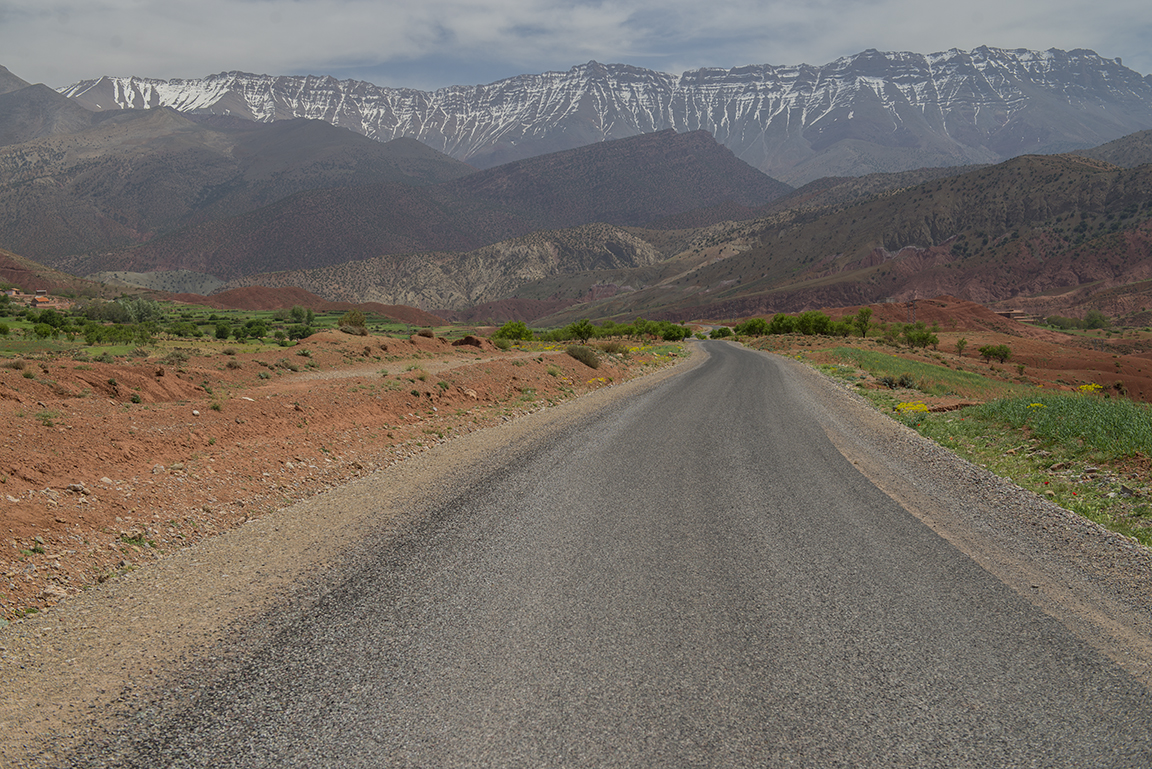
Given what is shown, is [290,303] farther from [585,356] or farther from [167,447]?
[167,447]

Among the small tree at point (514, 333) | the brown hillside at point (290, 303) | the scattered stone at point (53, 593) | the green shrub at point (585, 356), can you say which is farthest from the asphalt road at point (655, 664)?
the brown hillside at point (290, 303)

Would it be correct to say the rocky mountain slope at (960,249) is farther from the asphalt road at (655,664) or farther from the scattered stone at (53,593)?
the scattered stone at (53,593)

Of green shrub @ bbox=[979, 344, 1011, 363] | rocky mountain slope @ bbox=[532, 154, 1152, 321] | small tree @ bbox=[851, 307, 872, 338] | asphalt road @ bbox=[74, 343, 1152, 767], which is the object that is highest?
rocky mountain slope @ bbox=[532, 154, 1152, 321]

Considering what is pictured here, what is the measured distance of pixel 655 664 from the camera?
4805 millimetres

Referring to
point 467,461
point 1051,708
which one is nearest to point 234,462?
point 467,461

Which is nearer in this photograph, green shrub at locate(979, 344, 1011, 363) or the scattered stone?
the scattered stone

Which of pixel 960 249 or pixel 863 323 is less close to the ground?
pixel 960 249

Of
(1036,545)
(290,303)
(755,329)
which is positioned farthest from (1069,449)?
(290,303)

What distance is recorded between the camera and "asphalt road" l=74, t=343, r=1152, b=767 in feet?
12.9

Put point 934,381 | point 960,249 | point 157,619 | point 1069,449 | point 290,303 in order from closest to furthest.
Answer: point 157,619, point 1069,449, point 934,381, point 960,249, point 290,303

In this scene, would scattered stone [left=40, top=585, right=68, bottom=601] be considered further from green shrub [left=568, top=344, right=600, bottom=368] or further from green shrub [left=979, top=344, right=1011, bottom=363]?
green shrub [left=979, top=344, right=1011, bottom=363]

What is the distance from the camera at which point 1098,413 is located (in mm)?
12273

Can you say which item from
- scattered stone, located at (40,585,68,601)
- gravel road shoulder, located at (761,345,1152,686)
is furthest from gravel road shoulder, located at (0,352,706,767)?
gravel road shoulder, located at (761,345,1152,686)

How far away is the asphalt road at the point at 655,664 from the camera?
3924mm
